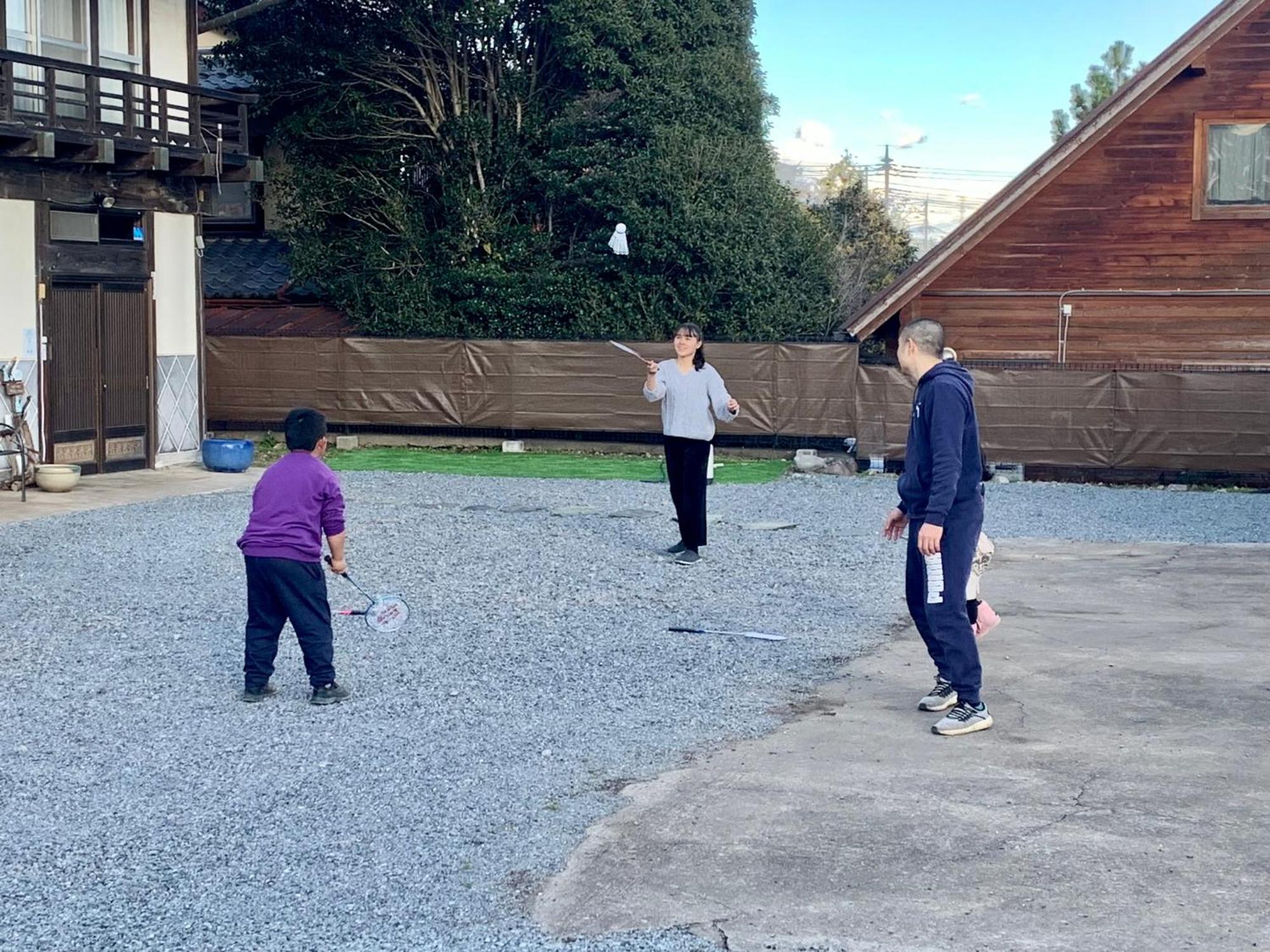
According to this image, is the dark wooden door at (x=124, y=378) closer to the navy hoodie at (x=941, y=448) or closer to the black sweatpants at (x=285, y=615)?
the black sweatpants at (x=285, y=615)

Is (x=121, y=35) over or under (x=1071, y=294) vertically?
over

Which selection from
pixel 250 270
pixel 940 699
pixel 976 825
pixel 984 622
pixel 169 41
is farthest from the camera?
pixel 250 270

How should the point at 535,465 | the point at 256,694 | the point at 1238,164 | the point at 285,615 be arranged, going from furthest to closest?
the point at 535,465, the point at 1238,164, the point at 256,694, the point at 285,615

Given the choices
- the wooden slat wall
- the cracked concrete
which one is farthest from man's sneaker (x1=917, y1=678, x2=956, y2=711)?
the wooden slat wall

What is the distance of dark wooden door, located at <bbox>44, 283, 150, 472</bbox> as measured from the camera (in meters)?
18.0

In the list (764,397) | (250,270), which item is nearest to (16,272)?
(764,397)

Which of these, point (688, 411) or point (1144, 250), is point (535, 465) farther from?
point (688, 411)

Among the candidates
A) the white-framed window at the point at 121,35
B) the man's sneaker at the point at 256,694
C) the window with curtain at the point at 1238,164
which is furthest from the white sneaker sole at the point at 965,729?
the window with curtain at the point at 1238,164

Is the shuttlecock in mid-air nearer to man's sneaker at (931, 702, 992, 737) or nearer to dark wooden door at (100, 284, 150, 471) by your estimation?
dark wooden door at (100, 284, 150, 471)

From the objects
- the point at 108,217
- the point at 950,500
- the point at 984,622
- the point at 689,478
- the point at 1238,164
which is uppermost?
the point at 1238,164

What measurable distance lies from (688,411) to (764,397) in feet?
36.9

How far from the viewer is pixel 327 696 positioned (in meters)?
7.61

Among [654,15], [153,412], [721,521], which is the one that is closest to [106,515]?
[153,412]

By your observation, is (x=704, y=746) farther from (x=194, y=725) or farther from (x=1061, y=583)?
(x=1061, y=583)
